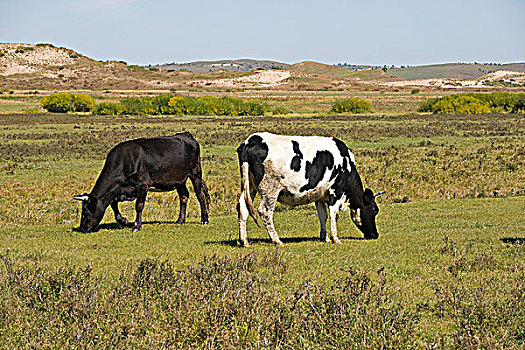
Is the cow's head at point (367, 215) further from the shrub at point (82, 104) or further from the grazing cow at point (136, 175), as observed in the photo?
the shrub at point (82, 104)

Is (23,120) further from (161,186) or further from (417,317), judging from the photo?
(417,317)

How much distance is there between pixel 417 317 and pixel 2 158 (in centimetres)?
3164

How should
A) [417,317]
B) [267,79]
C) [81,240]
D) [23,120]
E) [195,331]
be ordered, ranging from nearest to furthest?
[195,331], [417,317], [81,240], [23,120], [267,79]

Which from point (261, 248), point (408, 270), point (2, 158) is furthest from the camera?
point (2, 158)

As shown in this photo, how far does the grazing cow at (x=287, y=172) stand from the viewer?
12.2 meters

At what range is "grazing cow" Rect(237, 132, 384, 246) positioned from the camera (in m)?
12.2

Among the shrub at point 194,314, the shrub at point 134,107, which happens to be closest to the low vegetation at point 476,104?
the shrub at point 134,107

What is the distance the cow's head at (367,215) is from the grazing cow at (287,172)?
35.2 inches

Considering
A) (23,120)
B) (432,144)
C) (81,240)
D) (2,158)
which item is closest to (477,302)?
(81,240)

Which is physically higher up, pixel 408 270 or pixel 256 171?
pixel 256 171

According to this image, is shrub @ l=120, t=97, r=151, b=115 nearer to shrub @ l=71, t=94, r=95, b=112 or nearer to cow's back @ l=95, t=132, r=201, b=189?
shrub @ l=71, t=94, r=95, b=112

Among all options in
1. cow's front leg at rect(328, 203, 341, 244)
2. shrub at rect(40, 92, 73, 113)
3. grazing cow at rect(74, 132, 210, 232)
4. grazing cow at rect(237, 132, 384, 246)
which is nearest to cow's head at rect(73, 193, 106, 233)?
grazing cow at rect(74, 132, 210, 232)

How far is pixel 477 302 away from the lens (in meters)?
7.61

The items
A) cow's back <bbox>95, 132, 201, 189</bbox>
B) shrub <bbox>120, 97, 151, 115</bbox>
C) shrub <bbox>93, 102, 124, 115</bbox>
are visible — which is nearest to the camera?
cow's back <bbox>95, 132, 201, 189</bbox>
